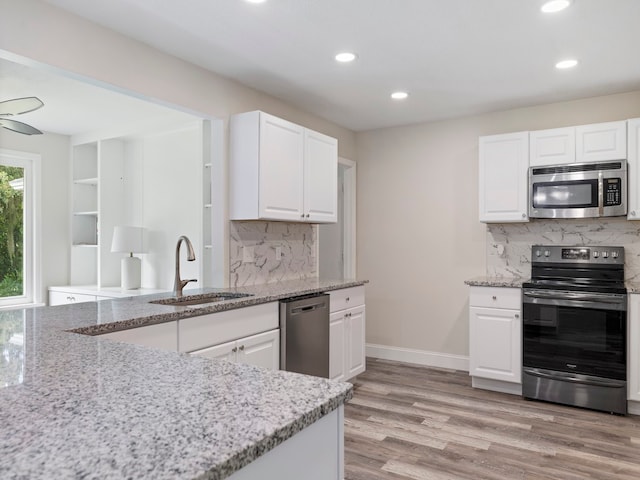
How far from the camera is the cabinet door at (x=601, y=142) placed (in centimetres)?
364

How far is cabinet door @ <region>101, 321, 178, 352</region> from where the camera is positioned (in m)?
2.05

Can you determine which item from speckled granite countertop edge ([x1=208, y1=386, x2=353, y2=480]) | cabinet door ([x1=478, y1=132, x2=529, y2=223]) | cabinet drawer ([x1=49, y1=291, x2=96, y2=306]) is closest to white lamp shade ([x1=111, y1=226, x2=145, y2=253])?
cabinet drawer ([x1=49, y1=291, x2=96, y2=306])

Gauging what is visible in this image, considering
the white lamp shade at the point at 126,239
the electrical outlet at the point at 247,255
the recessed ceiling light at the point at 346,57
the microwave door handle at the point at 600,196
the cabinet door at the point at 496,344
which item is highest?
the recessed ceiling light at the point at 346,57

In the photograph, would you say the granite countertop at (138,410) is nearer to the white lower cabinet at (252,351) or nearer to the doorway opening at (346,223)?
the white lower cabinet at (252,351)

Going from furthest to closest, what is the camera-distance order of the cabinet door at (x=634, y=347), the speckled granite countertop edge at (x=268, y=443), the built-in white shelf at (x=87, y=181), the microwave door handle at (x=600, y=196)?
the built-in white shelf at (x=87, y=181)
the microwave door handle at (x=600, y=196)
the cabinet door at (x=634, y=347)
the speckled granite countertop edge at (x=268, y=443)

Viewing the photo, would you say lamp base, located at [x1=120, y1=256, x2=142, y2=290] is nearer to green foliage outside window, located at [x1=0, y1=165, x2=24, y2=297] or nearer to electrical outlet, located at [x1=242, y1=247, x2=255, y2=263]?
green foliage outside window, located at [x1=0, y1=165, x2=24, y2=297]

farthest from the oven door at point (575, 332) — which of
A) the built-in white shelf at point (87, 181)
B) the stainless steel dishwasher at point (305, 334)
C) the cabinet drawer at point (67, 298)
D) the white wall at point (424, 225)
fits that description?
the built-in white shelf at point (87, 181)

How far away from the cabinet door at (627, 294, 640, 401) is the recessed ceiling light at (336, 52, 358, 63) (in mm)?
2629

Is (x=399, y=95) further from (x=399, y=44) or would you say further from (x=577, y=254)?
(x=577, y=254)

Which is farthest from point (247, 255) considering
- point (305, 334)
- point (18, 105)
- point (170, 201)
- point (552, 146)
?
point (552, 146)

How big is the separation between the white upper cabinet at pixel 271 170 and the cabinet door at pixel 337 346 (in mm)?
860

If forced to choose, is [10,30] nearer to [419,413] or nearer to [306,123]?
[306,123]

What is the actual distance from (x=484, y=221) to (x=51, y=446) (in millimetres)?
3979

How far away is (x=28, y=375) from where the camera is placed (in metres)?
1.15
